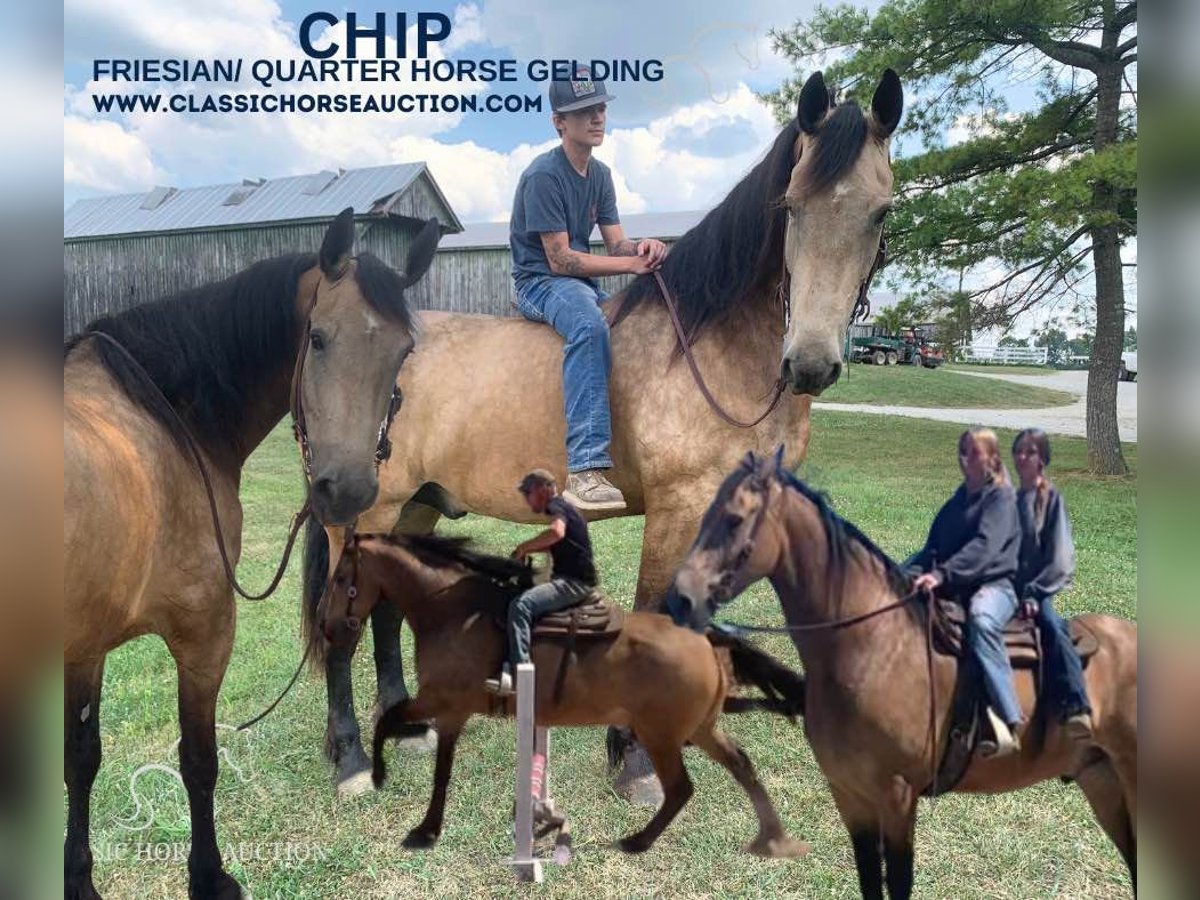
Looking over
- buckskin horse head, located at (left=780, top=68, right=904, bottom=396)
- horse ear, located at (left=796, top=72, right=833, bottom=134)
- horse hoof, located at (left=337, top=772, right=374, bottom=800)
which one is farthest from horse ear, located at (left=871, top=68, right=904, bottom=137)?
horse hoof, located at (left=337, top=772, right=374, bottom=800)

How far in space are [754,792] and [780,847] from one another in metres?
0.19

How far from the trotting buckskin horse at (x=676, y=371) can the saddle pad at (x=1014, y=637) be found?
0.64 meters

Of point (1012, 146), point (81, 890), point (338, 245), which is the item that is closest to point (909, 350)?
point (1012, 146)

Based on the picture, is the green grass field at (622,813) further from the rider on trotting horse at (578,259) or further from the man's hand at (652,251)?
the man's hand at (652,251)

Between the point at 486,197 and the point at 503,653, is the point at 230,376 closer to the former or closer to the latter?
the point at 486,197

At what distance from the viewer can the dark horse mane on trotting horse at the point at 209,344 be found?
7.77 feet

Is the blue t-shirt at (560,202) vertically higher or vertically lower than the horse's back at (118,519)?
higher

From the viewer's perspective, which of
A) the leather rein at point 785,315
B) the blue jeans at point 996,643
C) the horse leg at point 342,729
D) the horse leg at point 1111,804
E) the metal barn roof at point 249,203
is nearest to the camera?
the blue jeans at point 996,643

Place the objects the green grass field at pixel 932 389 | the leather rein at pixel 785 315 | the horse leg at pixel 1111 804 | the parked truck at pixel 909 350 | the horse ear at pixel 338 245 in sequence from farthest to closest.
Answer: the parked truck at pixel 909 350, the green grass field at pixel 932 389, the horse ear at pixel 338 245, the leather rein at pixel 785 315, the horse leg at pixel 1111 804

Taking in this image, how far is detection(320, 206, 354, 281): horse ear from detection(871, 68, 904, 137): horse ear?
4.73ft

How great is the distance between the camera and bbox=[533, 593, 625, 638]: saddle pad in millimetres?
2082

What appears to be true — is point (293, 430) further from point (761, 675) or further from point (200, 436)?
point (761, 675)

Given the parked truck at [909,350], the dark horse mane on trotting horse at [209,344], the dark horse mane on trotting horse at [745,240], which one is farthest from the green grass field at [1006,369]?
the dark horse mane on trotting horse at [209,344]

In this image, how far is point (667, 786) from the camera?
→ 222cm
